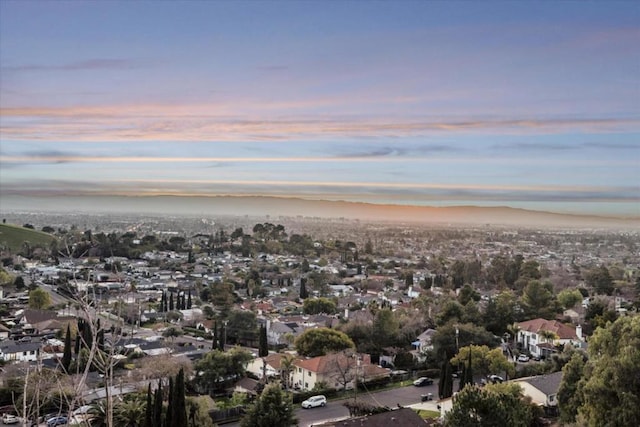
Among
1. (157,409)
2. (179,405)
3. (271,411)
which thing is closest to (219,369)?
(271,411)

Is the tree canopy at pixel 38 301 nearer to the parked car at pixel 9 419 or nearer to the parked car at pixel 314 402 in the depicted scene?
the parked car at pixel 9 419

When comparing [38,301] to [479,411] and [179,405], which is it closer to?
[179,405]

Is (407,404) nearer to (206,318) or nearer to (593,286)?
(206,318)

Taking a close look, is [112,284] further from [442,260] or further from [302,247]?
[302,247]

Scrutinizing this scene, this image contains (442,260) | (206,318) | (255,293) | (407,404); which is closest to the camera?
(407,404)

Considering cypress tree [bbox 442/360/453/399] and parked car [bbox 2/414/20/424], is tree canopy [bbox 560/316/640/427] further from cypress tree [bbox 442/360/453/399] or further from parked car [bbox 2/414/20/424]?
parked car [bbox 2/414/20/424]

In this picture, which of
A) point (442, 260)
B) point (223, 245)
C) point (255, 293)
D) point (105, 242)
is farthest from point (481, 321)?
point (223, 245)

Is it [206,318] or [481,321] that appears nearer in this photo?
[481,321]

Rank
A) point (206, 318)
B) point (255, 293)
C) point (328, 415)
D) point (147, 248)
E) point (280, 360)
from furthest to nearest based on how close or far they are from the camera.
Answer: point (147, 248) < point (255, 293) < point (206, 318) < point (280, 360) < point (328, 415)
